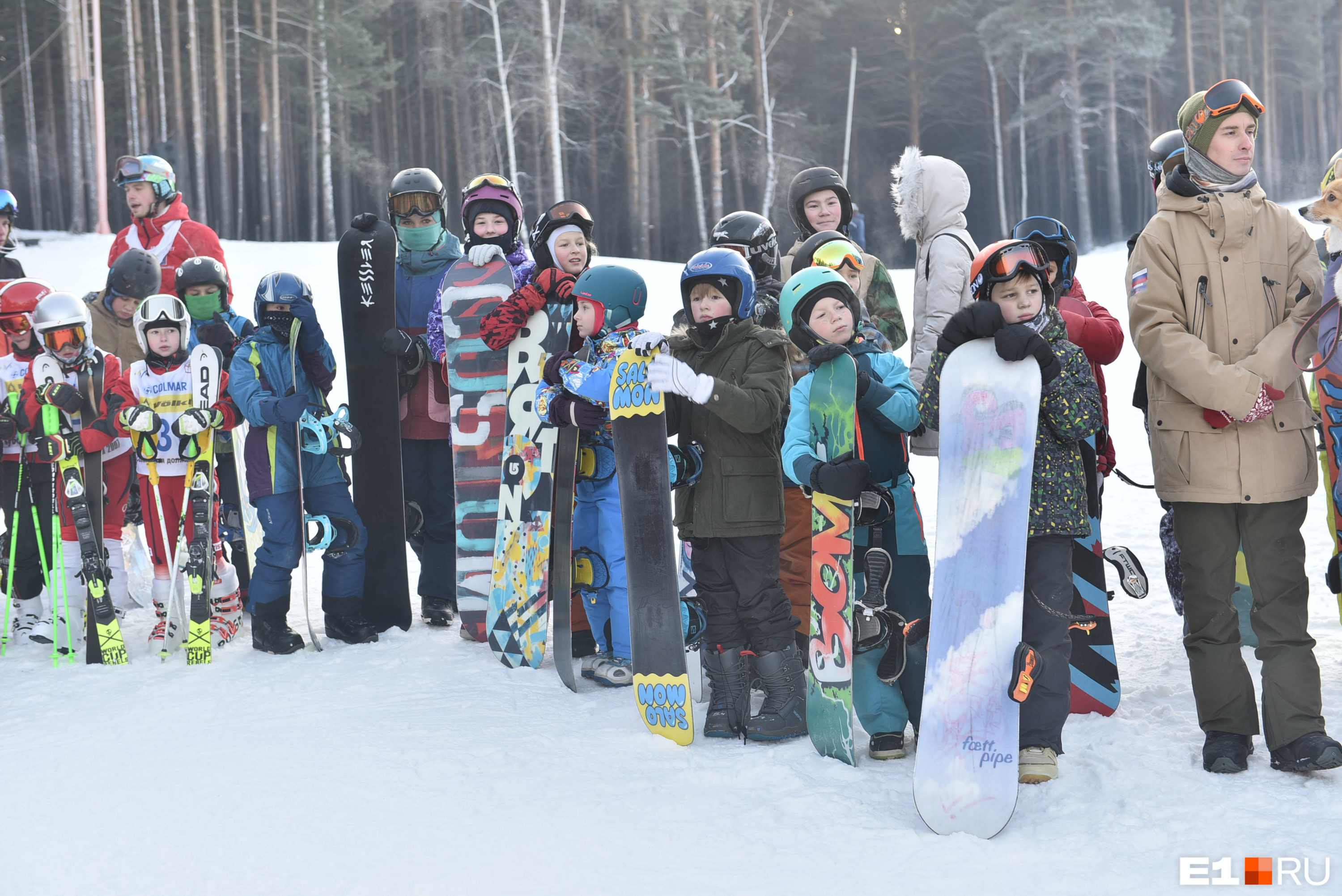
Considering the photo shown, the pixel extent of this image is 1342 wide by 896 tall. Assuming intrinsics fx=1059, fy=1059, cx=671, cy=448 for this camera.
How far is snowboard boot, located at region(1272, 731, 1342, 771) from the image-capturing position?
9.36 ft

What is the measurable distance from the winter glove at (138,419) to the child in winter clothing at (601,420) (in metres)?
1.69

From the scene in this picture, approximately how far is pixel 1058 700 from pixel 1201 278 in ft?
4.23

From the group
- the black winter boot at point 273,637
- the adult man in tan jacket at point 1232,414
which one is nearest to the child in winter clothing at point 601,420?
the black winter boot at point 273,637

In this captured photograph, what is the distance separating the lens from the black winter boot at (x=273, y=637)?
4.54 m

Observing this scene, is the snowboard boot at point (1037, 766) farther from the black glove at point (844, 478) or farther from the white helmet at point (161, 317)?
the white helmet at point (161, 317)

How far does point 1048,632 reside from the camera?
117 inches

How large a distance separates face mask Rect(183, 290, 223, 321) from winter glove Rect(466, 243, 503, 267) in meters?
1.21


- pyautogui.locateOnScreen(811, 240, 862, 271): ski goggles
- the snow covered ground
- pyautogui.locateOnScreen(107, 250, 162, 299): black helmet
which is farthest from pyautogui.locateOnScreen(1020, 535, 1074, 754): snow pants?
pyautogui.locateOnScreen(107, 250, 162, 299): black helmet

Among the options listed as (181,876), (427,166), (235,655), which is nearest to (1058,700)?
(181,876)

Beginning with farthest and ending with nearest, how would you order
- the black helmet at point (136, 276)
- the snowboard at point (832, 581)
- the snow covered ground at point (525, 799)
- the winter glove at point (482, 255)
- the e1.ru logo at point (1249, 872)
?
1. the black helmet at point (136, 276)
2. the winter glove at point (482, 255)
3. the snowboard at point (832, 581)
4. the snow covered ground at point (525, 799)
5. the e1.ru logo at point (1249, 872)

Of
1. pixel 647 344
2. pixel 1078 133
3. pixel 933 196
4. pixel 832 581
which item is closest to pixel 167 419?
pixel 647 344

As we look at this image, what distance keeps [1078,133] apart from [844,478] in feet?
89.9

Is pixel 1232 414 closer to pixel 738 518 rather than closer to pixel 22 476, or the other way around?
pixel 738 518

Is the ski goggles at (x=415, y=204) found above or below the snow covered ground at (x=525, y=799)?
above
